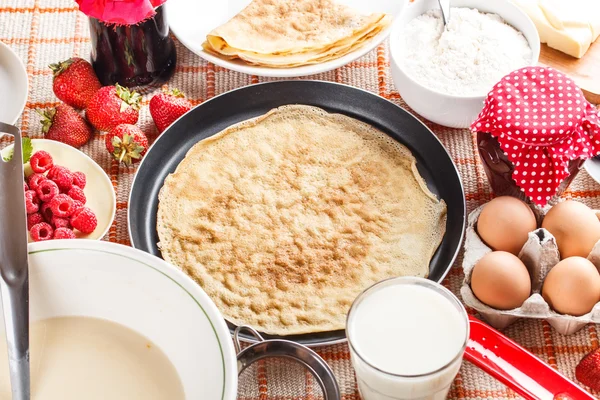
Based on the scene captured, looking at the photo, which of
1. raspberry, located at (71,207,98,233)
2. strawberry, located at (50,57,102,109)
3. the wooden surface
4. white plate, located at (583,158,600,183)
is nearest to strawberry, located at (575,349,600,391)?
white plate, located at (583,158,600,183)

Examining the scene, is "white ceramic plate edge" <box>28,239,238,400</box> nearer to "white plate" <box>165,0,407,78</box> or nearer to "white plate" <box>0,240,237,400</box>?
"white plate" <box>0,240,237,400</box>

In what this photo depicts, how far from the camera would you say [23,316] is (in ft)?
3.40

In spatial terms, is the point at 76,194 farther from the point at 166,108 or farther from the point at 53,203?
the point at 166,108

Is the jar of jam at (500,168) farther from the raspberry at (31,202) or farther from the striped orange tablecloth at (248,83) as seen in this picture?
the raspberry at (31,202)

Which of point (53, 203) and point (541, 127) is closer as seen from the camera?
point (541, 127)

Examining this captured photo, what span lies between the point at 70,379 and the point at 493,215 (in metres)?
0.70

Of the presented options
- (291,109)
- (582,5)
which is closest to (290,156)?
(291,109)

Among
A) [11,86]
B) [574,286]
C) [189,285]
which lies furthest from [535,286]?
[11,86]

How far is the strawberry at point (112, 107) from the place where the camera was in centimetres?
149

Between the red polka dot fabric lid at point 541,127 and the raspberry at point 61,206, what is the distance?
730 mm

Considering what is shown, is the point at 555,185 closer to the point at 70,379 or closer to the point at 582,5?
the point at 582,5

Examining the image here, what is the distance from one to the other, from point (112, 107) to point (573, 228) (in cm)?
89

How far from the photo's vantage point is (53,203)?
1323mm

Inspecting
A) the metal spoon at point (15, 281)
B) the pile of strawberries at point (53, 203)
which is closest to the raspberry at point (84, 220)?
the pile of strawberries at point (53, 203)
